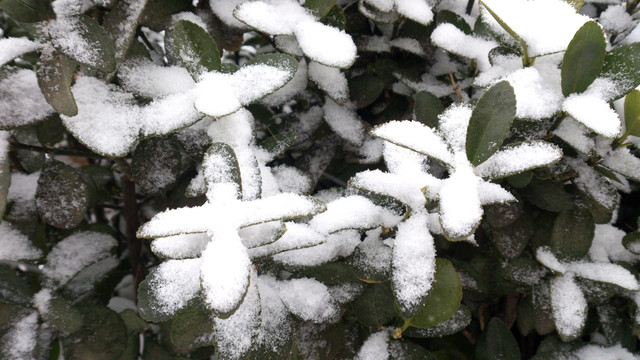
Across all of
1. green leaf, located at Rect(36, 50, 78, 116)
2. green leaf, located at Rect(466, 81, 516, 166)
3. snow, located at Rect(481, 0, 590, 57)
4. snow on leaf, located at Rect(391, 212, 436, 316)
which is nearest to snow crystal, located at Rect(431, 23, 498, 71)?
snow, located at Rect(481, 0, 590, 57)

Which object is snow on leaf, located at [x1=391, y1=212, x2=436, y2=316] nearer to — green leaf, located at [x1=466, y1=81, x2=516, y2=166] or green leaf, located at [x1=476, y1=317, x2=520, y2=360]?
green leaf, located at [x1=466, y1=81, x2=516, y2=166]

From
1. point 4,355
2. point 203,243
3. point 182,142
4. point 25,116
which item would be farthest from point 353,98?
point 4,355

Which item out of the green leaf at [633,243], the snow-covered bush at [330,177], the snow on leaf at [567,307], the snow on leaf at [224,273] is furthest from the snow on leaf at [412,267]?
the green leaf at [633,243]

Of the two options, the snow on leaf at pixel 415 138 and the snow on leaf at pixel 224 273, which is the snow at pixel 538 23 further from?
the snow on leaf at pixel 224 273

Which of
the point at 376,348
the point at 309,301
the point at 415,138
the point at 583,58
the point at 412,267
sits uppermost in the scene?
the point at 583,58

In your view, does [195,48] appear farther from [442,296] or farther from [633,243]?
[633,243]

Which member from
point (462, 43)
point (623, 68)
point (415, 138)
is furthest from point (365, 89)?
point (623, 68)

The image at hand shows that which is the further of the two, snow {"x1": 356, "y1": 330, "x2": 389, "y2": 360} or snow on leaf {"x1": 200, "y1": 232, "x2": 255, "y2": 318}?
snow {"x1": 356, "y1": 330, "x2": 389, "y2": 360}
